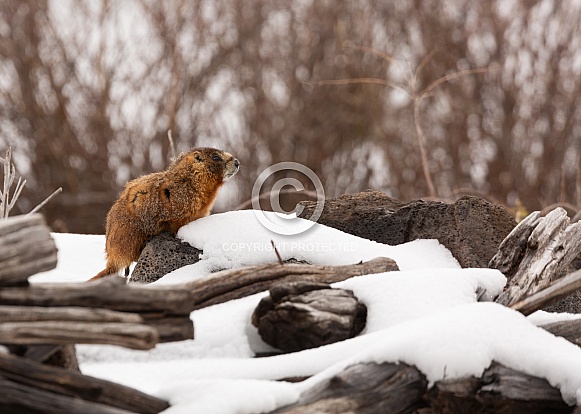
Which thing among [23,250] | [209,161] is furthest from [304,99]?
[23,250]

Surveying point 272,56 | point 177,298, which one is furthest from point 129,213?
point 272,56

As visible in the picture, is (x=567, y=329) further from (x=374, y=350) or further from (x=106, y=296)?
(x=106, y=296)

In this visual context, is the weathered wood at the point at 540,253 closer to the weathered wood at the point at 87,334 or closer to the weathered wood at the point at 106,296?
the weathered wood at the point at 106,296

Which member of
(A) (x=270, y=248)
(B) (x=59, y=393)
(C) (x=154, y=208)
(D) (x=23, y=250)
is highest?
(D) (x=23, y=250)

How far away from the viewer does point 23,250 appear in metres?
3.07

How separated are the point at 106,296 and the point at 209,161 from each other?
2492 millimetres

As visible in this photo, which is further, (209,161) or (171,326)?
(209,161)

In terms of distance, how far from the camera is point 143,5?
37.0 feet

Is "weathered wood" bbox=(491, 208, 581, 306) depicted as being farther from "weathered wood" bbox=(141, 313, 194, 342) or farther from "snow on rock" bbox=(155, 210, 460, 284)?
"weathered wood" bbox=(141, 313, 194, 342)

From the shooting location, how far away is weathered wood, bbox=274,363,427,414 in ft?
10.6

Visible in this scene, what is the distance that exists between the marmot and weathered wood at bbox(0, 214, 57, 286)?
2193mm

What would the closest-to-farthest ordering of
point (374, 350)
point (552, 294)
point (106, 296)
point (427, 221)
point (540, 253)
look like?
point (106, 296) → point (374, 350) → point (552, 294) → point (540, 253) → point (427, 221)

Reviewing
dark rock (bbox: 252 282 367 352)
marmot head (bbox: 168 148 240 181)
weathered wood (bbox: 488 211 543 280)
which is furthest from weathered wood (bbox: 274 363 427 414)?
marmot head (bbox: 168 148 240 181)

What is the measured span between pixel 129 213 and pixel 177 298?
2153 millimetres
